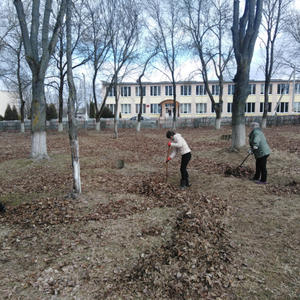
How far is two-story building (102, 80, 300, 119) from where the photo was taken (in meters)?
40.0

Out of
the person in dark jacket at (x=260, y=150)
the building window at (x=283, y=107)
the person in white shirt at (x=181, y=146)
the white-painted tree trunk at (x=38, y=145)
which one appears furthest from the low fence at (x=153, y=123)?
the person in white shirt at (x=181, y=146)

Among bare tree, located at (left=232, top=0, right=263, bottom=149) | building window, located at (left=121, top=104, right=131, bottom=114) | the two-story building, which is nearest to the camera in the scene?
bare tree, located at (left=232, top=0, right=263, bottom=149)

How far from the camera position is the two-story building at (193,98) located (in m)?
40.0

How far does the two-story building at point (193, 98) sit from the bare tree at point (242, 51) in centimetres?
3031

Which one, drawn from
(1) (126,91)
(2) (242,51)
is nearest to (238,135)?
(2) (242,51)

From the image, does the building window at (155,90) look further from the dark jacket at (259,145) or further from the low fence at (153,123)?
the dark jacket at (259,145)

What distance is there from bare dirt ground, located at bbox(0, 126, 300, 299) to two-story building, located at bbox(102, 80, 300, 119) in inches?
1363

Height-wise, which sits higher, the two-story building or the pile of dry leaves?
the two-story building

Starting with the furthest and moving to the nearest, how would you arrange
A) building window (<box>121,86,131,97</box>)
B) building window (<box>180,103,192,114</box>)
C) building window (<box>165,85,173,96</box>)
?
building window (<box>121,86,131,97</box>), building window (<box>180,103,192,114</box>), building window (<box>165,85,173,96</box>)

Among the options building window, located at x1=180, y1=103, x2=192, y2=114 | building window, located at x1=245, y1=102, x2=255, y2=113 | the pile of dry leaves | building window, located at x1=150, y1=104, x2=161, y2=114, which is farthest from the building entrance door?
the pile of dry leaves

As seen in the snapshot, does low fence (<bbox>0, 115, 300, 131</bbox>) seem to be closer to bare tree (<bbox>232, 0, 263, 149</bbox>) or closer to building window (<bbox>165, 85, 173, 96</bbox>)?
building window (<bbox>165, 85, 173, 96</bbox>)

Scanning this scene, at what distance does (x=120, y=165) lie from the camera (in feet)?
28.3

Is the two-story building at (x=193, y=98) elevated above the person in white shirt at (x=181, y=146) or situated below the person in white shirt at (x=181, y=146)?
above

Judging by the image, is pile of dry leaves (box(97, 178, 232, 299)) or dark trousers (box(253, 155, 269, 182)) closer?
pile of dry leaves (box(97, 178, 232, 299))
